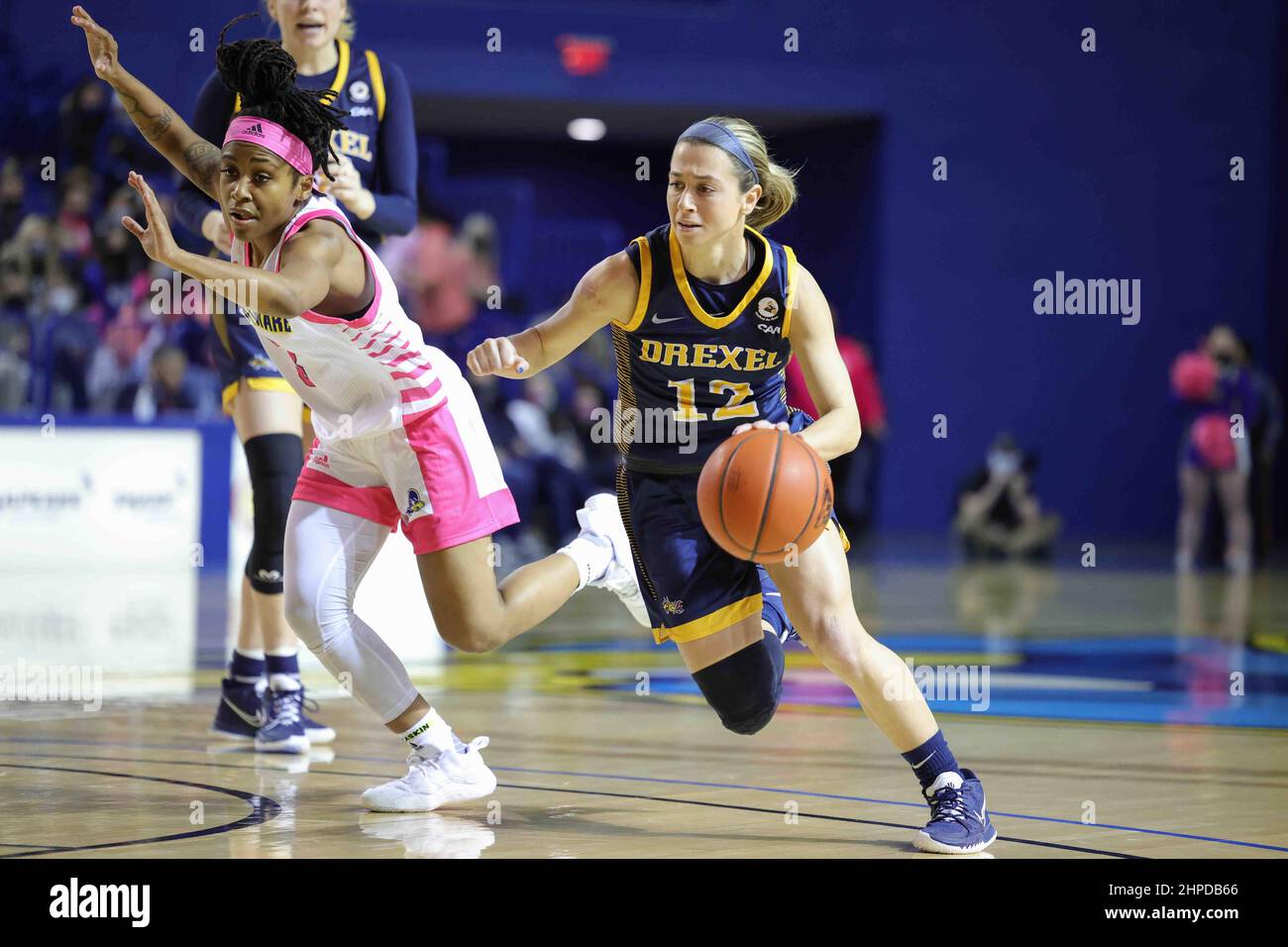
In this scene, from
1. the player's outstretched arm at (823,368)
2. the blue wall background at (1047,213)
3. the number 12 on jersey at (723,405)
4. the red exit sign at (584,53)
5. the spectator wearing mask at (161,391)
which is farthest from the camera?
the blue wall background at (1047,213)

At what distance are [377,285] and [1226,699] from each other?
383 cm

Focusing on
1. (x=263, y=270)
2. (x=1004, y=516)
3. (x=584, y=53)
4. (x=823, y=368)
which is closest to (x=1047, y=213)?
(x=1004, y=516)

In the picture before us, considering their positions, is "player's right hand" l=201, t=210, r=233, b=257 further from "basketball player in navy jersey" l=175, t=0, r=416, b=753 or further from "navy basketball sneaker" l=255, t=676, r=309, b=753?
"navy basketball sneaker" l=255, t=676, r=309, b=753

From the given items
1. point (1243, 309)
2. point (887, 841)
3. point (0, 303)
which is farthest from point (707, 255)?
point (1243, 309)

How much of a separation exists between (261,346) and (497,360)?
4.97 feet

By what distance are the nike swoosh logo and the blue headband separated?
2251mm

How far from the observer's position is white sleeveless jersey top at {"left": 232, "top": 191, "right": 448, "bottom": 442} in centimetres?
404

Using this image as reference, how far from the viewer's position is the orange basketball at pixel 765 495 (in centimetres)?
369

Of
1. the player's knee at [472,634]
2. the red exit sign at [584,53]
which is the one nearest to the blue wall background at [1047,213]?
the red exit sign at [584,53]

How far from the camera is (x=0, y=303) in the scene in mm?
12703

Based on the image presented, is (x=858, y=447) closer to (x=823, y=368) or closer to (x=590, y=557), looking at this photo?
(x=590, y=557)

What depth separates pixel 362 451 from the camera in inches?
167

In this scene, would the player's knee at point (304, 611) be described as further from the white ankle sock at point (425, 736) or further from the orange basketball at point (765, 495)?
the orange basketball at point (765, 495)

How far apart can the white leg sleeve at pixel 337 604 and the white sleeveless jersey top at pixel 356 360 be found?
221 mm
